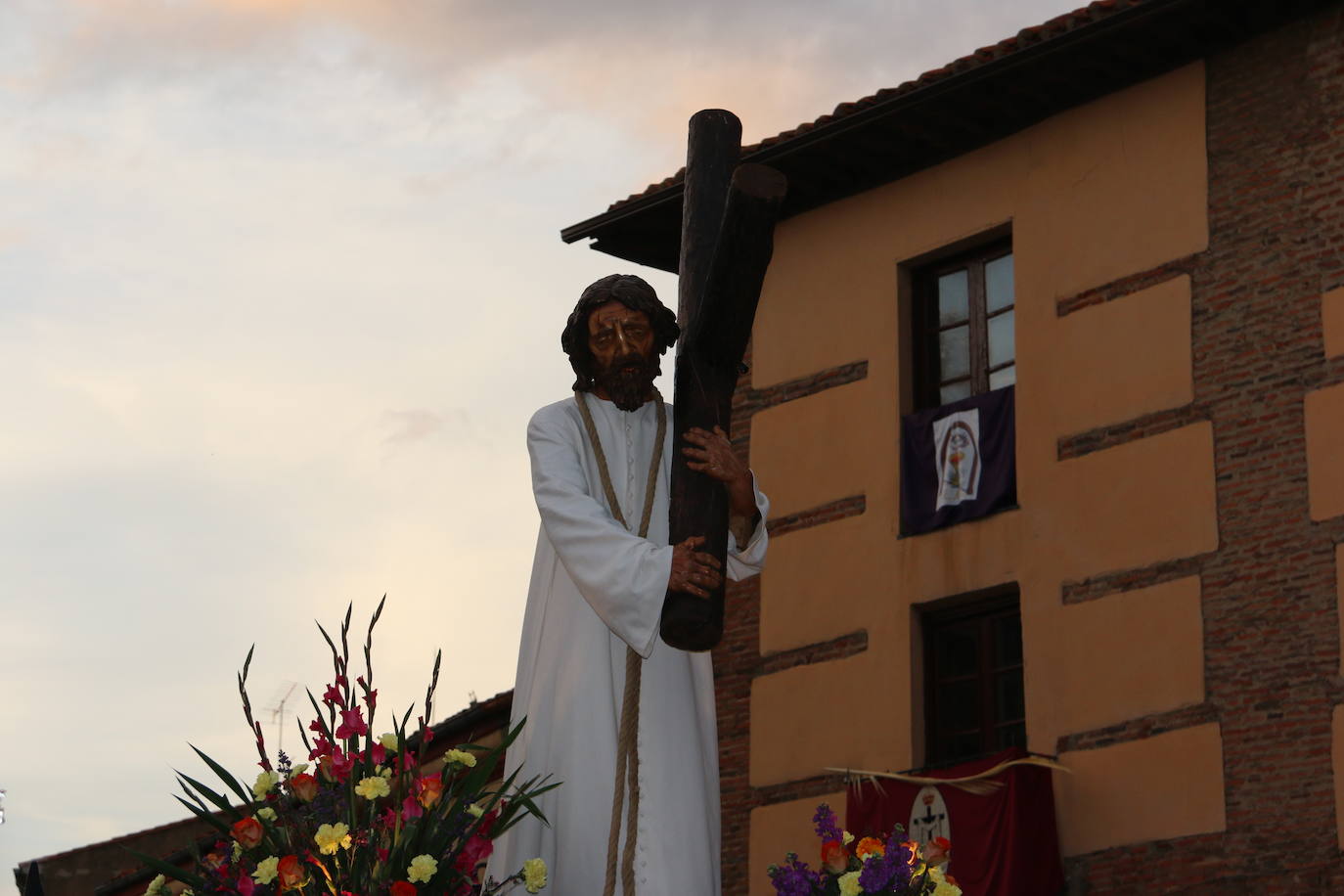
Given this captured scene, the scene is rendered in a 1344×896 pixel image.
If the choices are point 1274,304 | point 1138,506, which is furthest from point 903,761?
point 1274,304

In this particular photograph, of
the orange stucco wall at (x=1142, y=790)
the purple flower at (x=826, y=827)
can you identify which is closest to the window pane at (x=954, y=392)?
the orange stucco wall at (x=1142, y=790)

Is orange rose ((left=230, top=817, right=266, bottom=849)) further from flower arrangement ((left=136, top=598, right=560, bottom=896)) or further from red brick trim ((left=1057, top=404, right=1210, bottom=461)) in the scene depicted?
red brick trim ((left=1057, top=404, right=1210, bottom=461))

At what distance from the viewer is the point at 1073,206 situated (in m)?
17.9

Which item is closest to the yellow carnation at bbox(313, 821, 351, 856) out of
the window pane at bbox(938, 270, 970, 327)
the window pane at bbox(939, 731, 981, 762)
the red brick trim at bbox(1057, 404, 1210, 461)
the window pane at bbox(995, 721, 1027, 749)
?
the red brick trim at bbox(1057, 404, 1210, 461)

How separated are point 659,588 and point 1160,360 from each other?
11729mm

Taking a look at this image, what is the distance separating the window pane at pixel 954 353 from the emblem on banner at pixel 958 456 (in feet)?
2.08

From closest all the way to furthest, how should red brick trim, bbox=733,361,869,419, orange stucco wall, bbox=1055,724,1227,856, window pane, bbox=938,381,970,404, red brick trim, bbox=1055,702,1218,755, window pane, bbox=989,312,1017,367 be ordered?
orange stucco wall, bbox=1055,724,1227,856 → red brick trim, bbox=1055,702,1218,755 → window pane, bbox=989,312,1017,367 → window pane, bbox=938,381,970,404 → red brick trim, bbox=733,361,869,419

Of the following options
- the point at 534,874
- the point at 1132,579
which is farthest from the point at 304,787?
the point at 1132,579

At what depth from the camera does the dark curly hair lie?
21.5ft

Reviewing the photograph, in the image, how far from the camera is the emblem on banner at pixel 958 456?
1794 cm

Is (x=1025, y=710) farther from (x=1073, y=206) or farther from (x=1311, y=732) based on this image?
(x=1073, y=206)

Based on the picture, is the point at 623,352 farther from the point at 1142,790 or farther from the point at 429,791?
the point at 1142,790

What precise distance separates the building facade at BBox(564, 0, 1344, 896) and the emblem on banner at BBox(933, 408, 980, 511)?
359 mm

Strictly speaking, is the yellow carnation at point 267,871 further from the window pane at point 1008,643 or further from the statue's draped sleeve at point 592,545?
the window pane at point 1008,643
